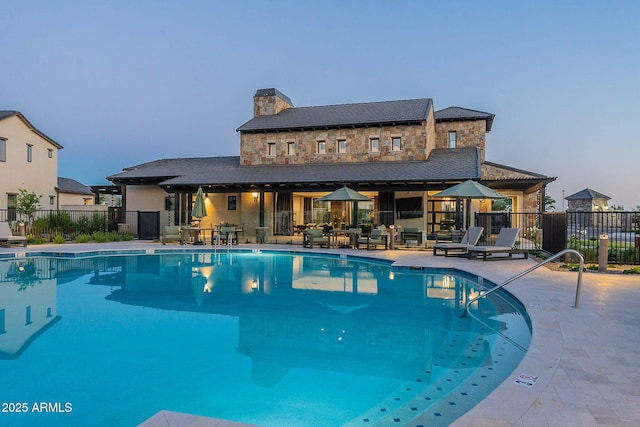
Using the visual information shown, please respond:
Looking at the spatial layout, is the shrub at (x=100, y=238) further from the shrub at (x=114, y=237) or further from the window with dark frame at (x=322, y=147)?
the window with dark frame at (x=322, y=147)

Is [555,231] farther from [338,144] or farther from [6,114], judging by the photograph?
[6,114]

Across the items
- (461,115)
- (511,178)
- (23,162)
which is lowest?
(511,178)

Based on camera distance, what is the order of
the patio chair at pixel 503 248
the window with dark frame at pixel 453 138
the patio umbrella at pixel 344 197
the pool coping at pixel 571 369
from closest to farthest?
the pool coping at pixel 571 369, the patio chair at pixel 503 248, the patio umbrella at pixel 344 197, the window with dark frame at pixel 453 138

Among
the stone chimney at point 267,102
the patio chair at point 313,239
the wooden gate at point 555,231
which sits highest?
the stone chimney at point 267,102

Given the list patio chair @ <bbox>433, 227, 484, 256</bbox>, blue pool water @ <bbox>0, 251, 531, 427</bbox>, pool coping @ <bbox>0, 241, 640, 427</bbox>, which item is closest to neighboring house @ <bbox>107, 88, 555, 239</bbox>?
patio chair @ <bbox>433, 227, 484, 256</bbox>

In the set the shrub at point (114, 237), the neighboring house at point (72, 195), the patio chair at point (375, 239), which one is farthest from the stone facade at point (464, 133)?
the neighboring house at point (72, 195)

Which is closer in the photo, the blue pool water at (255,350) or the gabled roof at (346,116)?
the blue pool water at (255,350)

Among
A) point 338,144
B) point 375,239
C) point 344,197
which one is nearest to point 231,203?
point 338,144

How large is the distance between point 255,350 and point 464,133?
23625 mm

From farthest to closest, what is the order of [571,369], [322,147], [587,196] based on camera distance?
[587,196] → [322,147] → [571,369]

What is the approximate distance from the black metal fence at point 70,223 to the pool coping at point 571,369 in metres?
20.3

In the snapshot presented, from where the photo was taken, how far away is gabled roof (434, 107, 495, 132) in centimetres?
2481

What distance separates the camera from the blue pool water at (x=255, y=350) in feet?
11.8

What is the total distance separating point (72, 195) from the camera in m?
33.9
